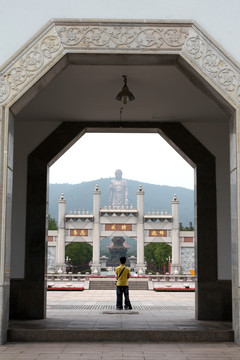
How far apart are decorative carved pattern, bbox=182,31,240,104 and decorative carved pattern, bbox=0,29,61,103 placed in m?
1.45

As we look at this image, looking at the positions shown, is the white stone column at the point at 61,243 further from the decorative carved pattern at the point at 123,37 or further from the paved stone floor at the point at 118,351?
the decorative carved pattern at the point at 123,37

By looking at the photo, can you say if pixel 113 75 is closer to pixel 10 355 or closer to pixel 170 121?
pixel 170 121

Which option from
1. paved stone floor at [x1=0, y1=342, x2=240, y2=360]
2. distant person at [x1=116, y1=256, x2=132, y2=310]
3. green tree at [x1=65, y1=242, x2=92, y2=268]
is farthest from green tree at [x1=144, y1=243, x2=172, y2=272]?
paved stone floor at [x1=0, y1=342, x2=240, y2=360]

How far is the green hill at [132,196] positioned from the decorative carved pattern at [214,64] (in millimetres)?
117632

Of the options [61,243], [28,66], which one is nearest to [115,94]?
[28,66]

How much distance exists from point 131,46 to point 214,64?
36.6 inches

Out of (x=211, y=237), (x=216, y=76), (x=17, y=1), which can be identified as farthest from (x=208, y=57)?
(x=211, y=237)

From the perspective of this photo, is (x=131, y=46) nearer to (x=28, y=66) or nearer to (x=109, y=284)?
(x=28, y=66)

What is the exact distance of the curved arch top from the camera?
519 centimetres

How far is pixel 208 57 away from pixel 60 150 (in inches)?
129

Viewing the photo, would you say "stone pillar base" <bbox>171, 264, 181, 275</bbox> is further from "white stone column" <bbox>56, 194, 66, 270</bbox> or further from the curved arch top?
the curved arch top

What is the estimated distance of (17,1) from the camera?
530 cm

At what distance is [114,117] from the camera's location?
25.7 ft

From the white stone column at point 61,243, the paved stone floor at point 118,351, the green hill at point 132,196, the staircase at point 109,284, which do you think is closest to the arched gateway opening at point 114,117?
the paved stone floor at point 118,351
